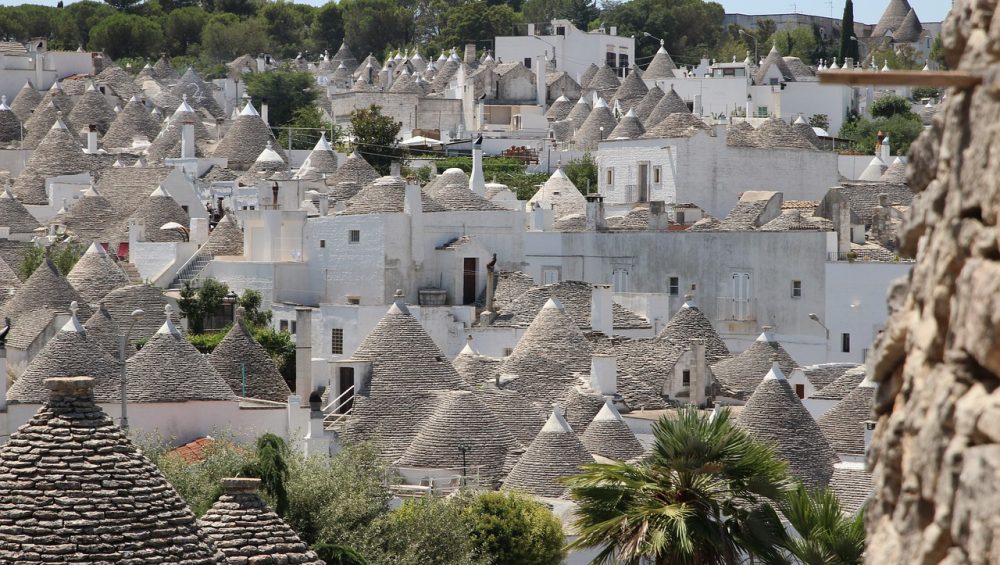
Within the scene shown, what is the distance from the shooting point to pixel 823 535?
15.0 meters

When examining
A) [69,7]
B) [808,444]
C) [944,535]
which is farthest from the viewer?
[69,7]

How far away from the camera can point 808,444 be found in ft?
114

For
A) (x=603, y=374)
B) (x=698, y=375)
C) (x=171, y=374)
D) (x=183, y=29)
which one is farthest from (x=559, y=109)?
(x=171, y=374)

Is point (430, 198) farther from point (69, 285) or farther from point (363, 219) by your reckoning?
point (69, 285)

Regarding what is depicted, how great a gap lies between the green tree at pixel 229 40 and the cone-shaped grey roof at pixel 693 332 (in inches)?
3210

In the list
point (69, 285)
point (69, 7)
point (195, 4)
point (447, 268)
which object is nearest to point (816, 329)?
point (447, 268)

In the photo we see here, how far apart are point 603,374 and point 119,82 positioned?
5466cm

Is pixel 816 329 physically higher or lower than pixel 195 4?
lower

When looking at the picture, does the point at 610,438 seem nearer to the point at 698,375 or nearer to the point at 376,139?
the point at 698,375

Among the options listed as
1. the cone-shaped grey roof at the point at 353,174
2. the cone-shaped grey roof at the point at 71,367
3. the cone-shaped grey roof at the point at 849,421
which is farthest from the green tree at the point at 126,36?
the cone-shaped grey roof at the point at 849,421

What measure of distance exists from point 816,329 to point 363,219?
37.9ft

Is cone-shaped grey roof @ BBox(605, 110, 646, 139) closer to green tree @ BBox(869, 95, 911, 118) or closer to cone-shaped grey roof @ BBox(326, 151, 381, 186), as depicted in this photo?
cone-shaped grey roof @ BBox(326, 151, 381, 186)

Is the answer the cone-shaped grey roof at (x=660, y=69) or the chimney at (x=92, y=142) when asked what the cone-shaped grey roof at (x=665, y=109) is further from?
the cone-shaped grey roof at (x=660, y=69)

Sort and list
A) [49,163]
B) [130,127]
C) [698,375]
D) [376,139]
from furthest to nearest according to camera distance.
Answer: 1. [130,127]
2. [376,139]
3. [49,163]
4. [698,375]
